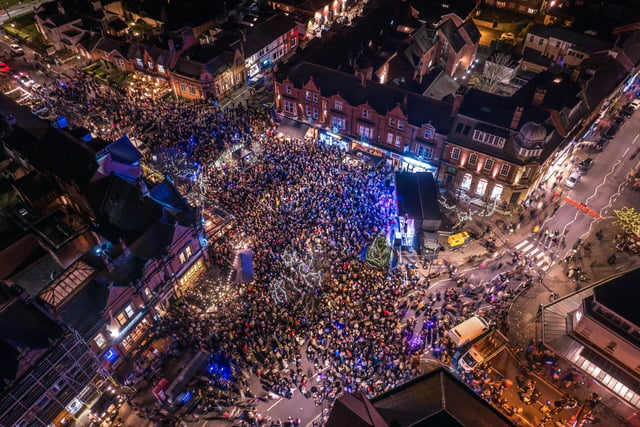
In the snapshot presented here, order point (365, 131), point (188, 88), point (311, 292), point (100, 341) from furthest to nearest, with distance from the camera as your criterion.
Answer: point (188, 88)
point (365, 131)
point (311, 292)
point (100, 341)

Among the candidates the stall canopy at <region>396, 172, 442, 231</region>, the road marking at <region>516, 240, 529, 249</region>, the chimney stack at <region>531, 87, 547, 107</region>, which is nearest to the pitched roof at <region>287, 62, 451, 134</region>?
the stall canopy at <region>396, 172, 442, 231</region>

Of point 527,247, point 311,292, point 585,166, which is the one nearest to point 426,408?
point 311,292

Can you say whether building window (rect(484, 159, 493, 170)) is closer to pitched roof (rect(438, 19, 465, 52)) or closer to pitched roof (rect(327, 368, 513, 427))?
pitched roof (rect(438, 19, 465, 52))

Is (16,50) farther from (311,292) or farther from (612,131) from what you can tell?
(612,131)

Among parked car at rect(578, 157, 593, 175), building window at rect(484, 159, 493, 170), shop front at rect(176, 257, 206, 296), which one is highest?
building window at rect(484, 159, 493, 170)

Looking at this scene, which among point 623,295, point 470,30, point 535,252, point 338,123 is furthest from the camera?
point 470,30

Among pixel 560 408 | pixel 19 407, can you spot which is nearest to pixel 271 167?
pixel 19 407
